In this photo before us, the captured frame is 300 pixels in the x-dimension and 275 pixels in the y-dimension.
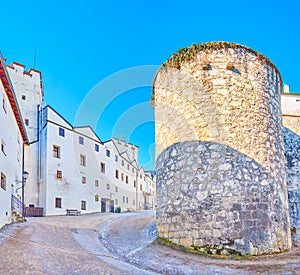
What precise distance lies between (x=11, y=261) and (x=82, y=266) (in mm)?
1427

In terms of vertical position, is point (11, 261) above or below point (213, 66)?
below

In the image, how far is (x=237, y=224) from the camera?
9062 millimetres

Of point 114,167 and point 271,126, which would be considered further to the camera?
point 114,167

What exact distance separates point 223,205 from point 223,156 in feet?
4.48

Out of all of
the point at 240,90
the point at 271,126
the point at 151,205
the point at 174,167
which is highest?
the point at 240,90

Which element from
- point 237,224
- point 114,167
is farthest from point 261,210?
point 114,167

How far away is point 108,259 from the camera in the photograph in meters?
8.10

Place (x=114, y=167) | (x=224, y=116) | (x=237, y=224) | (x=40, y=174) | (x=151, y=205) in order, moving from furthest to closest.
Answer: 1. (x=151, y=205)
2. (x=114, y=167)
3. (x=40, y=174)
4. (x=224, y=116)
5. (x=237, y=224)

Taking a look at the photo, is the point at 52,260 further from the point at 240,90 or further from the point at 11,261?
the point at 240,90

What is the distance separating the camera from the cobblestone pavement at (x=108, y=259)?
6879 mm

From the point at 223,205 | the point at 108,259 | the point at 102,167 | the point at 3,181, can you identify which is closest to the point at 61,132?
the point at 102,167

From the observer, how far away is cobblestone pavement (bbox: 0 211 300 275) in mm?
6879

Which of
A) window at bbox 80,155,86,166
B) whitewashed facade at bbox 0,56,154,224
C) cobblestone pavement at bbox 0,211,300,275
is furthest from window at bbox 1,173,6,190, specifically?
Answer: window at bbox 80,155,86,166

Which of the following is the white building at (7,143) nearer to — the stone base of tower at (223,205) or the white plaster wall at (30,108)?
the stone base of tower at (223,205)
